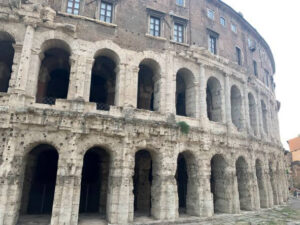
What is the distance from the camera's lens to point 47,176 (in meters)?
11.2

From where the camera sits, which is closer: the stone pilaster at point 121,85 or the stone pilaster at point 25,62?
the stone pilaster at point 25,62

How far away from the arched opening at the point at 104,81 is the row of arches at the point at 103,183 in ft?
10.3

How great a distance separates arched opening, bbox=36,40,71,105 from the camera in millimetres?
10815

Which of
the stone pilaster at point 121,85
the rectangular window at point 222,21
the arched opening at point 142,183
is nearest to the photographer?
the stone pilaster at point 121,85

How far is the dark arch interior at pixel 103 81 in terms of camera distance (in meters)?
12.6

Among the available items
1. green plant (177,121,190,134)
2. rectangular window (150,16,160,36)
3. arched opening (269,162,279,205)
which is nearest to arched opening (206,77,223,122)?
green plant (177,121,190,134)

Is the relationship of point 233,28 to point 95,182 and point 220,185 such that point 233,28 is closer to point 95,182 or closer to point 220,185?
point 220,185

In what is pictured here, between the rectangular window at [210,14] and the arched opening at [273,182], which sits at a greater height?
the rectangular window at [210,14]

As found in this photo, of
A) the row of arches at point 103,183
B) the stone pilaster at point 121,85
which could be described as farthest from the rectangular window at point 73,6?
the row of arches at point 103,183

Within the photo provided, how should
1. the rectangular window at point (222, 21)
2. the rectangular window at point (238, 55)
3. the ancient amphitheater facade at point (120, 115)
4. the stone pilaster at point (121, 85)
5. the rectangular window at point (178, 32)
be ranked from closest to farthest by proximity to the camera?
the ancient amphitheater facade at point (120, 115) < the stone pilaster at point (121, 85) < the rectangular window at point (178, 32) < the rectangular window at point (222, 21) < the rectangular window at point (238, 55)

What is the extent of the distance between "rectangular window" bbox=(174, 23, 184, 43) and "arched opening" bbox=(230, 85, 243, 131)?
5269 millimetres

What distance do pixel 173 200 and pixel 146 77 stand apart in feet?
24.5

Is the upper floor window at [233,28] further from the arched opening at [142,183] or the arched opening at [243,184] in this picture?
the arched opening at [142,183]

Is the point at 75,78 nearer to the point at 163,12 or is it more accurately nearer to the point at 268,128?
the point at 163,12
